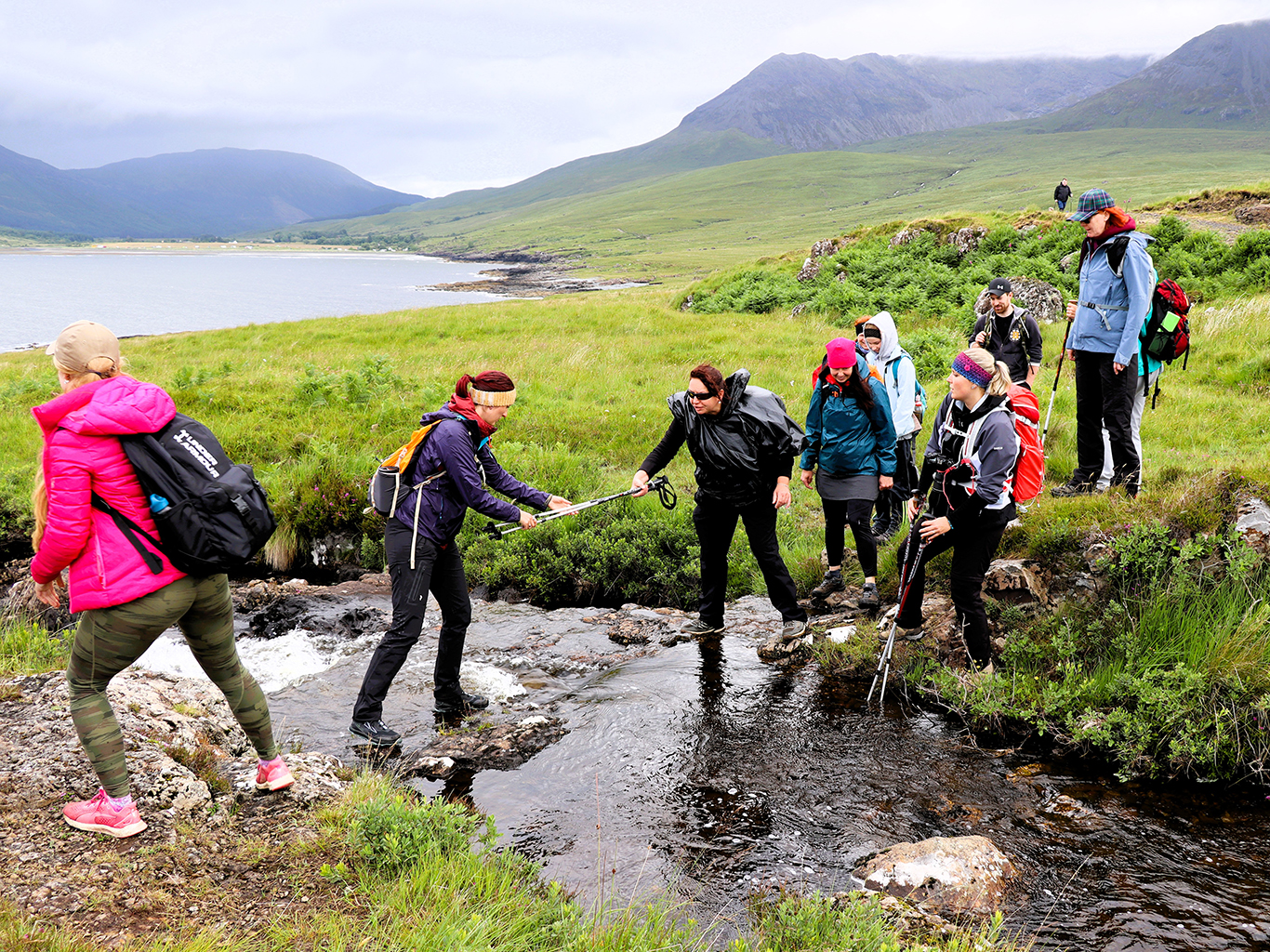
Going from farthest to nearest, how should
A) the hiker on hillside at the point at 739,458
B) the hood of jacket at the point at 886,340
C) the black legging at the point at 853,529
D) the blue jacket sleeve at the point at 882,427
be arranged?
the hood of jacket at the point at 886,340 → the black legging at the point at 853,529 → the blue jacket sleeve at the point at 882,427 → the hiker on hillside at the point at 739,458

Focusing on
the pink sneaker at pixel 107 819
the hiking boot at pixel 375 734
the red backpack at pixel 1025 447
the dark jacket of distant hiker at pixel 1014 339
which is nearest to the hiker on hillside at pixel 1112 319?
the dark jacket of distant hiker at pixel 1014 339

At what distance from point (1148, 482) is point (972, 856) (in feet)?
17.5

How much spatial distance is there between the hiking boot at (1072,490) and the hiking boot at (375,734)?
7.18 meters

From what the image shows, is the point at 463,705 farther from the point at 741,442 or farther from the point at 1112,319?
the point at 1112,319

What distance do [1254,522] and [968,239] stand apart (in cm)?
1890

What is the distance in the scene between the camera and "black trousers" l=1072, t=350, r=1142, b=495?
301 inches

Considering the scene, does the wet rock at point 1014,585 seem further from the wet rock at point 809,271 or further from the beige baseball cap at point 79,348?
the wet rock at point 809,271

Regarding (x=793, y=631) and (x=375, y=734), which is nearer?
(x=375, y=734)

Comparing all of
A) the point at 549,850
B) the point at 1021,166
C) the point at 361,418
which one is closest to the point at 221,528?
the point at 549,850

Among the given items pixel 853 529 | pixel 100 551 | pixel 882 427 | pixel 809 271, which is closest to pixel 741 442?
pixel 882 427

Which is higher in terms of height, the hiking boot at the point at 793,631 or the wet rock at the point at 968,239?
the wet rock at the point at 968,239

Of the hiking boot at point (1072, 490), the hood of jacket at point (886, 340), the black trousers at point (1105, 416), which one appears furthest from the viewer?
the hiking boot at point (1072, 490)

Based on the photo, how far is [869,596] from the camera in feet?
25.6

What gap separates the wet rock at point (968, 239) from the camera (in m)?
22.9
